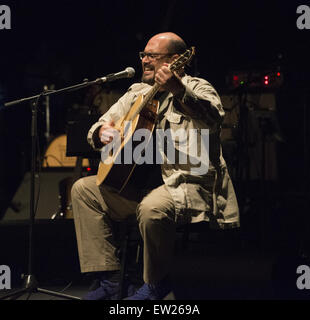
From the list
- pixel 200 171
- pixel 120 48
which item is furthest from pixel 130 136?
pixel 120 48

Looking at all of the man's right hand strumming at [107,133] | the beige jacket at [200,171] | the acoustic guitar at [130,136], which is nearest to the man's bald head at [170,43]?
the beige jacket at [200,171]

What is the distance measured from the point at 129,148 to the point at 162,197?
0.30 meters

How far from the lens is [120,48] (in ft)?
24.9

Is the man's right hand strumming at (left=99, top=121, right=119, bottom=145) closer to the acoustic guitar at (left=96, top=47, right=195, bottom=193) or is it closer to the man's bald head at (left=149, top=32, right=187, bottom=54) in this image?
the acoustic guitar at (left=96, top=47, right=195, bottom=193)

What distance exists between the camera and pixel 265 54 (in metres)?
7.02

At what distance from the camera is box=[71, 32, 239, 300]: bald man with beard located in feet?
7.70

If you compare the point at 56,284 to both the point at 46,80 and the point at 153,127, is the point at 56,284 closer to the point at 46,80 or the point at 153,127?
the point at 153,127

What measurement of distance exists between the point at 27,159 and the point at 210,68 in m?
3.03

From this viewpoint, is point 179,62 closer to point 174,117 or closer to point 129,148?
point 174,117

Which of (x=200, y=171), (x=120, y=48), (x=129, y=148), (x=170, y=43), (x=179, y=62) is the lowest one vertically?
(x=200, y=171)

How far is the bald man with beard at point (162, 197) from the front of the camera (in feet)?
7.70

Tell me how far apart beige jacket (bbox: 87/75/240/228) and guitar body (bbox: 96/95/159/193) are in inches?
5.6

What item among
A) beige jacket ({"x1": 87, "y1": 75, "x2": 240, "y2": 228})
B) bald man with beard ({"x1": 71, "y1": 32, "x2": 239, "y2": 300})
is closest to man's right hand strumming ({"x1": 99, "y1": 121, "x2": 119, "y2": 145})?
bald man with beard ({"x1": 71, "y1": 32, "x2": 239, "y2": 300})
